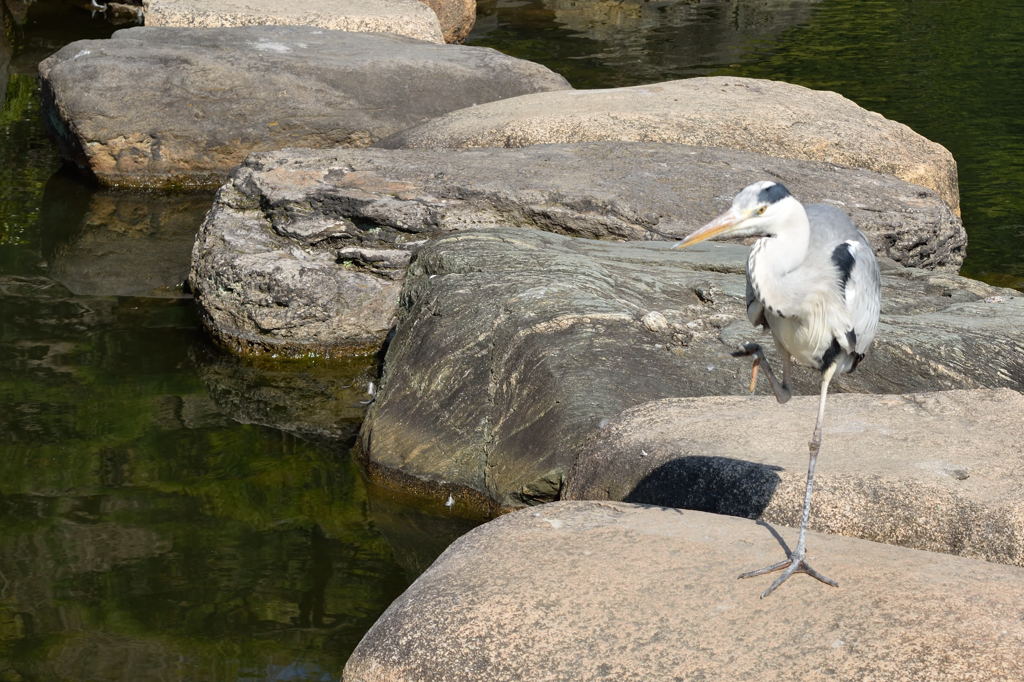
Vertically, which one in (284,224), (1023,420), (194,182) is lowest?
(194,182)

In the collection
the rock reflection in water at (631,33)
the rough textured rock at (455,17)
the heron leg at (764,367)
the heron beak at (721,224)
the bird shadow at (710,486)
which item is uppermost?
the heron beak at (721,224)

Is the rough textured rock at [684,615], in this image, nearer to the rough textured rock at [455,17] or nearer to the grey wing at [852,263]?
the grey wing at [852,263]

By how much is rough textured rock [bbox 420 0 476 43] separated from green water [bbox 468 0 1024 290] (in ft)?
2.40

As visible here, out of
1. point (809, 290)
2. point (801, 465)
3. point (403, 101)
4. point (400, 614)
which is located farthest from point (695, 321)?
point (403, 101)

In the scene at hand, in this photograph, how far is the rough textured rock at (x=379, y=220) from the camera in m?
6.95

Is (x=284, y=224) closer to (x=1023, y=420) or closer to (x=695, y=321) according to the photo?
(x=695, y=321)

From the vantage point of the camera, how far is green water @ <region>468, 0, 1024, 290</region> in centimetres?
1085

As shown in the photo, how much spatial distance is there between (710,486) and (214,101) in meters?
6.79

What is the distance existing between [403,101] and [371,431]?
476cm

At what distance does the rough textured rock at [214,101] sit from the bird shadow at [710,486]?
6103 mm

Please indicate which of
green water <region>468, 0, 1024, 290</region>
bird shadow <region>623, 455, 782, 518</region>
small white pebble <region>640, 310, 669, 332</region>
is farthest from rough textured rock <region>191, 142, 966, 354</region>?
bird shadow <region>623, 455, 782, 518</region>

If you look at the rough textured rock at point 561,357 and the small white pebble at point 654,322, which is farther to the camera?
the small white pebble at point 654,322

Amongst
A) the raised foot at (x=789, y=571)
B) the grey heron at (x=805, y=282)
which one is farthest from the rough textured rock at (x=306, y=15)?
the raised foot at (x=789, y=571)

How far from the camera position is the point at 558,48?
51.6ft
